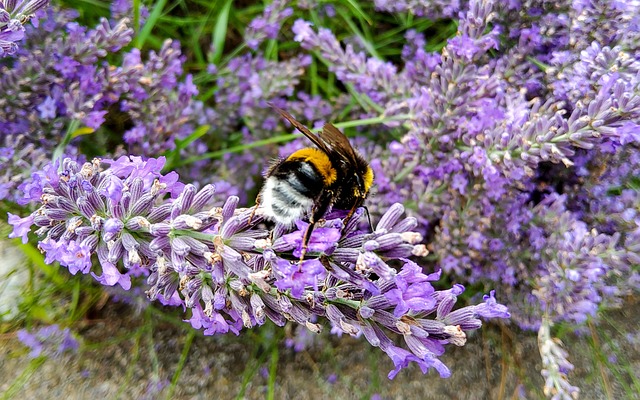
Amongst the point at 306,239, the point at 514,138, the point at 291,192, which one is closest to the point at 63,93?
the point at 291,192

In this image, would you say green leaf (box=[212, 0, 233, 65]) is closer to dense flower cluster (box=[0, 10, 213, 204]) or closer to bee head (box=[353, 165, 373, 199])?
dense flower cluster (box=[0, 10, 213, 204])

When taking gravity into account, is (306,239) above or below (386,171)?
above

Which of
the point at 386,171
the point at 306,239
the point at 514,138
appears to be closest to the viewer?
the point at 306,239

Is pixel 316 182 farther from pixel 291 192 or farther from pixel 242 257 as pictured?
pixel 242 257

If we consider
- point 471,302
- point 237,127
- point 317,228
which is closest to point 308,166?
Result: point 317,228

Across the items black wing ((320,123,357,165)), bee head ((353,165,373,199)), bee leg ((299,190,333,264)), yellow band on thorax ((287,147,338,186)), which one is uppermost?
black wing ((320,123,357,165))

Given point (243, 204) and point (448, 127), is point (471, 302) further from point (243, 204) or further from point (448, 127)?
point (243, 204)

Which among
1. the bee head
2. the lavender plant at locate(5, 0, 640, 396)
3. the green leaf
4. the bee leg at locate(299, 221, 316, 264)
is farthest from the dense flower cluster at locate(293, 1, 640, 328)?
the bee leg at locate(299, 221, 316, 264)
